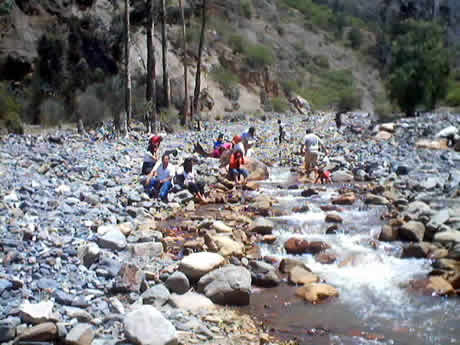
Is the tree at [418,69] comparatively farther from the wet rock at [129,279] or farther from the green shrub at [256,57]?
the wet rock at [129,279]

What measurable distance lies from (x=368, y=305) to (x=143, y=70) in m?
27.1

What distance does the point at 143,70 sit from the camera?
104ft

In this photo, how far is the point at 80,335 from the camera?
496 cm

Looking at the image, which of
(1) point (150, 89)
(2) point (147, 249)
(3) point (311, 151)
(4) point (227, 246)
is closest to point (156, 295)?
(2) point (147, 249)

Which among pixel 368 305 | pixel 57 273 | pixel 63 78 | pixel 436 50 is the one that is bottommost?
pixel 368 305

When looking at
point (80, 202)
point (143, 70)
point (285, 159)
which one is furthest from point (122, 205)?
point (143, 70)

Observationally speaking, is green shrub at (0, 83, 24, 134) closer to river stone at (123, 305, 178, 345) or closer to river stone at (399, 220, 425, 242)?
river stone at (399, 220, 425, 242)

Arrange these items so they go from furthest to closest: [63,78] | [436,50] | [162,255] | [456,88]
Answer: [456,88], [436,50], [63,78], [162,255]

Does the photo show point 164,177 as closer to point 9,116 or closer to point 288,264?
point 288,264

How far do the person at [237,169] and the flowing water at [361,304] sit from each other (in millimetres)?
4297

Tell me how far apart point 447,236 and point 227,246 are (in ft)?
10.9

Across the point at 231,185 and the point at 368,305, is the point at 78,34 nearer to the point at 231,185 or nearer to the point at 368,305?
the point at 231,185

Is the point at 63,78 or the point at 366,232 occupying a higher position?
the point at 63,78

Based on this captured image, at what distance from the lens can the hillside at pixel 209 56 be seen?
24203mm
